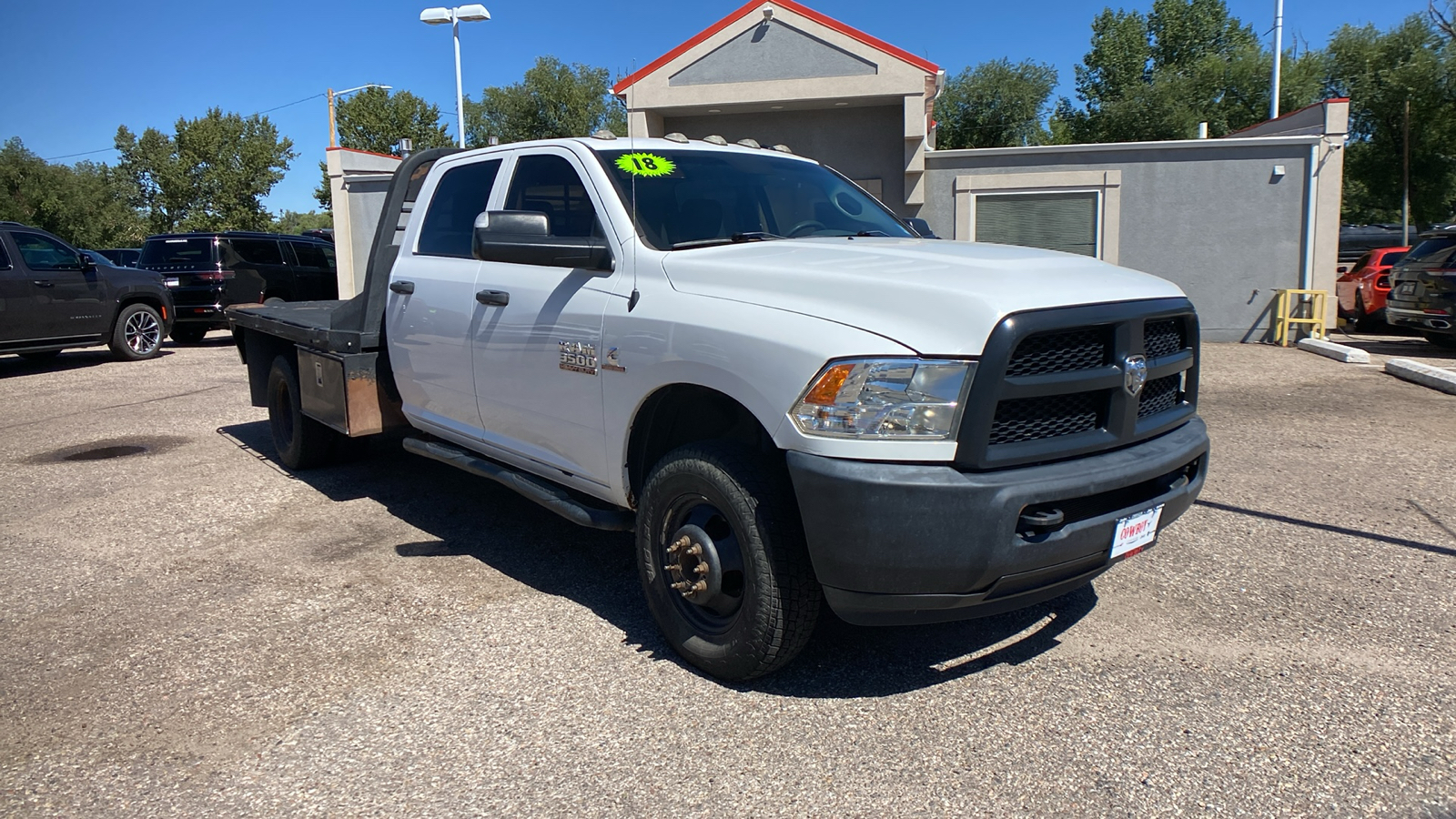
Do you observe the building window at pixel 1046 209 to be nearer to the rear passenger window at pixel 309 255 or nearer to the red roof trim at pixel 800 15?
the red roof trim at pixel 800 15

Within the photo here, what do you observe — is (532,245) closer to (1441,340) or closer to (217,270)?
(217,270)

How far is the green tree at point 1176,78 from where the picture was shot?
4650 centimetres

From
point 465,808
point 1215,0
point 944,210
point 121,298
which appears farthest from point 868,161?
point 1215,0

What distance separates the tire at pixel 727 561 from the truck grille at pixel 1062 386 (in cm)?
67

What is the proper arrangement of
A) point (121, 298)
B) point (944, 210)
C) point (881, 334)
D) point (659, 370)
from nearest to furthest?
1. point (881, 334)
2. point (659, 370)
3. point (121, 298)
4. point (944, 210)

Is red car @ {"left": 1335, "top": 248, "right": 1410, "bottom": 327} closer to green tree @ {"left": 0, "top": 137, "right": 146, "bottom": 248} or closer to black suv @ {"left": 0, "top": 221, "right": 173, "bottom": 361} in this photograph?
black suv @ {"left": 0, "top": 221, "right": 173, "bottom": 361}

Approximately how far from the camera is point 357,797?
2955mm

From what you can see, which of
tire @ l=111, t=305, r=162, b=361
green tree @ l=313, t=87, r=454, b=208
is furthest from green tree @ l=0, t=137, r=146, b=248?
tire @ l=111, t=305, r=162, b=361

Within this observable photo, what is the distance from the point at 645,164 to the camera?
4484mm

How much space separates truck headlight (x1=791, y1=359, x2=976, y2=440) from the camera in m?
3.04

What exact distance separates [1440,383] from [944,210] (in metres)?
7.89

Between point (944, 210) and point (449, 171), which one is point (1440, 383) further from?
point (449, 171)

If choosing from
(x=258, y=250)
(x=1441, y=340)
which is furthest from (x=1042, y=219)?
(x=258, y=250)

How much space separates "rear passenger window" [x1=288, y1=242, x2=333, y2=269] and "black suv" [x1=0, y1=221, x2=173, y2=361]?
3133 mm
